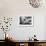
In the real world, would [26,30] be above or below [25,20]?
below

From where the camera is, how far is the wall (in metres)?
3.70

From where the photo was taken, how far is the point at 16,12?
372 cm

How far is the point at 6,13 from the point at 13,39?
1.51ft

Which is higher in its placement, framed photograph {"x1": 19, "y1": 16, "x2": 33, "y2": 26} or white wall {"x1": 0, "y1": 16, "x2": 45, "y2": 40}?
framed photograph {"x1": 19, "y1": 16, "x2": 33, "y2": 26}

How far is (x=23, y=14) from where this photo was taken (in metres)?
3.72

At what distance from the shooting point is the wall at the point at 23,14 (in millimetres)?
3703

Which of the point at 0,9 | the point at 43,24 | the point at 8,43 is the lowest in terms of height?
the point at 8,43

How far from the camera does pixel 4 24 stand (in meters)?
3.72

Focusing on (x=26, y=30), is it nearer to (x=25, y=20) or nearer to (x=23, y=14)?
(x=25, y=20)

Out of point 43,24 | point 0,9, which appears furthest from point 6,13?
point 43,24

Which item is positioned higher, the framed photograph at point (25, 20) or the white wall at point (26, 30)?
the framed photograph at point (25, 20)

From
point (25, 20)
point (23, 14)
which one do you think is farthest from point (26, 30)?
point (23, 14)

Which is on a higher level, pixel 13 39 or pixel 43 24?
pixel 43 24

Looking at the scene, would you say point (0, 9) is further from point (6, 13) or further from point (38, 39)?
point (38, 39)
